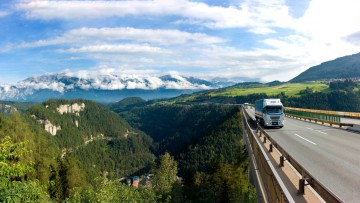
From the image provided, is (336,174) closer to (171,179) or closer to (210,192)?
(210,192)

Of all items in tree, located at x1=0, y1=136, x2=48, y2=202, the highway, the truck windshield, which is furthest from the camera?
the truck windshield

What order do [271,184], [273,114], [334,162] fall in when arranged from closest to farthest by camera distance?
[271,184] < [334,162] < [273,114]

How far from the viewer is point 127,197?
1572 inches

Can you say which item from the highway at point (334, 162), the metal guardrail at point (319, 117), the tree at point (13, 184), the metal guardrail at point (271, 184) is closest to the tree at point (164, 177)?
the metal guardrail at point (319, 117)

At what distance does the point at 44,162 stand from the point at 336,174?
55050 millimetres

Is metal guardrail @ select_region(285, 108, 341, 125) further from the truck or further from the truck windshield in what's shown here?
the truck windshield

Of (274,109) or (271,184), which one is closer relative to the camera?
(271,184)

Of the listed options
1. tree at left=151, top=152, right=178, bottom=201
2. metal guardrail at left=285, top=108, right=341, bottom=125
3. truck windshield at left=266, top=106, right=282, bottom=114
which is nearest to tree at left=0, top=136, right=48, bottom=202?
truck windshield at left=266, top=106, right=282, bottom=114

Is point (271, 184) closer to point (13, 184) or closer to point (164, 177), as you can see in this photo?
point (13, 184)

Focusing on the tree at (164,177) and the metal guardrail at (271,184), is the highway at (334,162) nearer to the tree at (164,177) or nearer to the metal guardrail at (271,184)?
the metal guardrail at (271,184)

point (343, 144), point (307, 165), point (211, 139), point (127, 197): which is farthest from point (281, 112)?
point (211, 139)

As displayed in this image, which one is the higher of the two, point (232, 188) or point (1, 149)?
point (1, 149)

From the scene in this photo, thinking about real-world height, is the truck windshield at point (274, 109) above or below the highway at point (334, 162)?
above

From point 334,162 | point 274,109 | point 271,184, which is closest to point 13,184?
point 271,184
